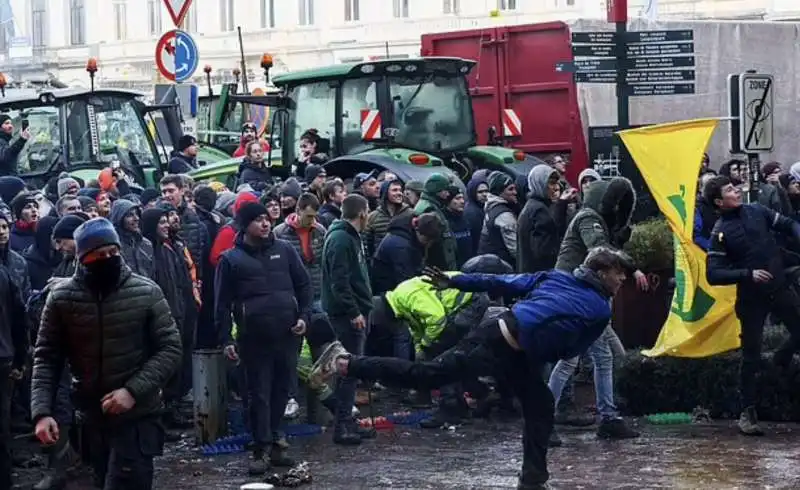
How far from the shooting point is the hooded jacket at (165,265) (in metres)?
12.9

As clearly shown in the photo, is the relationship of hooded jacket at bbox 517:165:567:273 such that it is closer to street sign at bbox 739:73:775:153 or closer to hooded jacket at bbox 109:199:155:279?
street sign at bbox 739:73:775:153

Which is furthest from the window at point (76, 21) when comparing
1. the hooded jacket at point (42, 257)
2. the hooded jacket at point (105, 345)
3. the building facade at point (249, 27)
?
the hooded jacket at point (105, 345)

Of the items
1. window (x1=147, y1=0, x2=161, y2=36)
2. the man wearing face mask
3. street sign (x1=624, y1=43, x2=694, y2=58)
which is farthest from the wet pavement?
window (x1=147, y1=0, x2=161, y2=36)

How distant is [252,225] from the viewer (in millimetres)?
11570

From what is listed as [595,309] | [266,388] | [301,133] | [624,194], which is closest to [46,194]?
[301,133]

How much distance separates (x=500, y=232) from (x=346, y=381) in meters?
2.60

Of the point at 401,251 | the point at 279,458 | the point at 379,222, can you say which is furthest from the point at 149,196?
the point at 279,458

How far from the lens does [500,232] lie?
47.9ft

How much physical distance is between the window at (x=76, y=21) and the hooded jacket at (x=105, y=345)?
5010cm

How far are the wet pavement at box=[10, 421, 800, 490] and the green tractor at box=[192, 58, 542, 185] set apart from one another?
6.28 metres

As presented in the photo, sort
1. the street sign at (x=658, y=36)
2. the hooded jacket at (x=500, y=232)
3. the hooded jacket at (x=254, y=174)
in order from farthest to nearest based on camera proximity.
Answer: the hooded jacket at (x=254, y=174)
the street sign at (x=658, y=36)
the hooded jacket at (x=500, y=232)

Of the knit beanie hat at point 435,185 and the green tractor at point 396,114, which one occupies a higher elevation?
the green tractor at point 396,114

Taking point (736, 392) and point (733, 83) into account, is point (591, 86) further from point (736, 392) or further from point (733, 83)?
point (736, 392)

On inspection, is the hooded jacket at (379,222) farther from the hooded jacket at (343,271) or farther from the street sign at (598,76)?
the street sign at (598,76)
